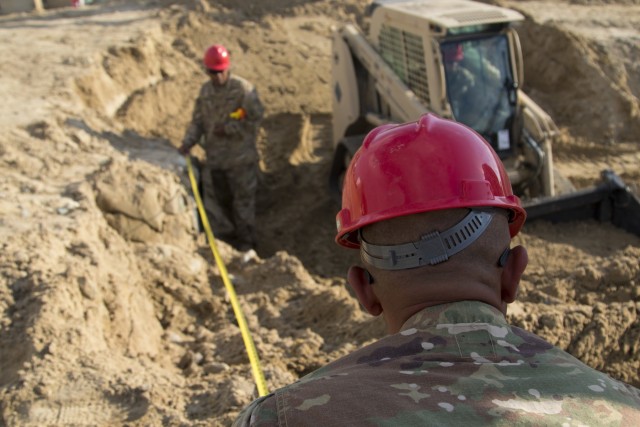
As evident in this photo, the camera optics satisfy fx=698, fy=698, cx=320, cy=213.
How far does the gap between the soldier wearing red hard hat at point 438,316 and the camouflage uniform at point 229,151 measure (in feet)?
17.2

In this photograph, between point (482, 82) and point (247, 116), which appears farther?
point (247, 116)

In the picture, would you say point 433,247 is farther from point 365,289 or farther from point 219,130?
point 219,130

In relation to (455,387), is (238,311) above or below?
below

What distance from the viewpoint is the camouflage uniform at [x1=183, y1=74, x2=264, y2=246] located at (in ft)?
23.2

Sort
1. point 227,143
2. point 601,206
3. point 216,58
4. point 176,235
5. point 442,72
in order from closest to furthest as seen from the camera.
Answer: point 176,235
point 442,72
point 216,58
point 601,206
point 227,143

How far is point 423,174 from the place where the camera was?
1737mm

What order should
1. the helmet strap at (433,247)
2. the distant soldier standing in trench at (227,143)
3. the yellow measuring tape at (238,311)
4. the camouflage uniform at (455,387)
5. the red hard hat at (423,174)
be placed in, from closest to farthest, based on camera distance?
the camouflage uniform at (455,387) < the helmet strap at (433,247) < the red hard hat at (423,174) < the yellow measuring tape at (238,311) < the distant soldier standing in trench at (227,143)

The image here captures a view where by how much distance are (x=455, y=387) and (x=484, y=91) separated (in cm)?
569

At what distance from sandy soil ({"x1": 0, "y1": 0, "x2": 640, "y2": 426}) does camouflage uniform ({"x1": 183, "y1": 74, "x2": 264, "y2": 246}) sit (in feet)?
1.32

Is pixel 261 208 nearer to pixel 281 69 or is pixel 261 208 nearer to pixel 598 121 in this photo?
pixel 281 69

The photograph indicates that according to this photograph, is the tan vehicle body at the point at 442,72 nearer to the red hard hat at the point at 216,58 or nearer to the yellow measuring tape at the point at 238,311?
the red hard hat at the point at 216,58

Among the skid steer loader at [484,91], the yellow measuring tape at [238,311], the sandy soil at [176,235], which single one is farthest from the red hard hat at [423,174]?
the skid steer loader at [484,91]

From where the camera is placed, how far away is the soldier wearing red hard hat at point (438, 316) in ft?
4.39

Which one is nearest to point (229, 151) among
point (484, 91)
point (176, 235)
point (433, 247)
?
point (176, 235)
